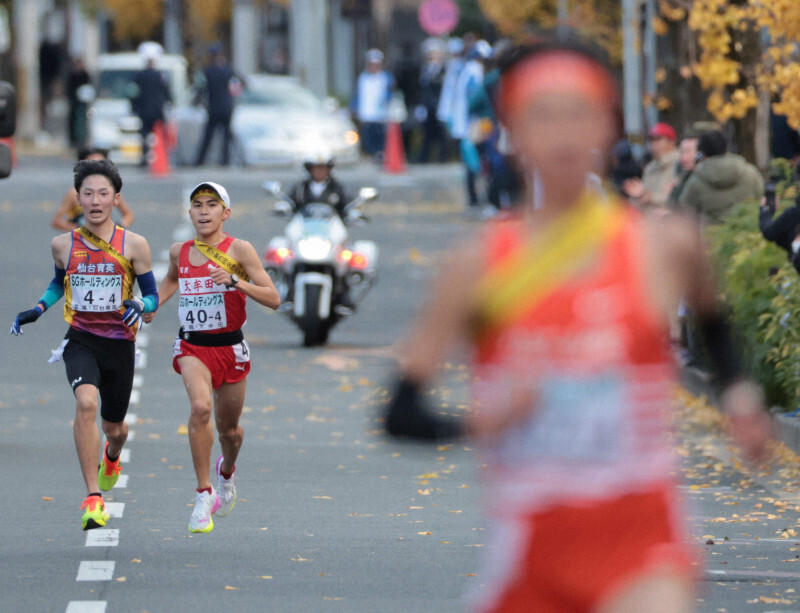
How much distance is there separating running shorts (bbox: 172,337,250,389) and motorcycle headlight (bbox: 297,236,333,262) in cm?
753

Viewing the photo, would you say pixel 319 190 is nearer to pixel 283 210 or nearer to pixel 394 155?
pixel 283 210

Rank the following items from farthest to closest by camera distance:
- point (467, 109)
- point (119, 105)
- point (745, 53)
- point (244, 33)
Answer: point (244, 33)
point (119, 105)
point (467, 109)
point (745, 53)

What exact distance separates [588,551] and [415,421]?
50 centimetres

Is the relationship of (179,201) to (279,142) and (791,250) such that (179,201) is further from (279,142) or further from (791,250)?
(791,250)

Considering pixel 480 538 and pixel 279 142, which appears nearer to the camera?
pixel 480 538

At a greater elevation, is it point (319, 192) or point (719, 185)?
point (719, 185)

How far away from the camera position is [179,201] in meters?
27.6

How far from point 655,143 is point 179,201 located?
12318 mm

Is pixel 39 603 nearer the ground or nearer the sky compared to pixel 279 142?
nearer the sky

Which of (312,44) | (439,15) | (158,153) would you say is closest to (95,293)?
(158,153)

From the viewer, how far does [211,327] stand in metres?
8.30

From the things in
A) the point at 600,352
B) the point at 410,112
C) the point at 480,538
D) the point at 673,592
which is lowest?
the point at 410,112

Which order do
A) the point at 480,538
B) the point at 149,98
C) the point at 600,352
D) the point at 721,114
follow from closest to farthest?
1. the point at 600,352
2. the point at 480,538
3. the point at 721,114
4. the point at 149,98

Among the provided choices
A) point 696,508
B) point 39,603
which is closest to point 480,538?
point 696,508
